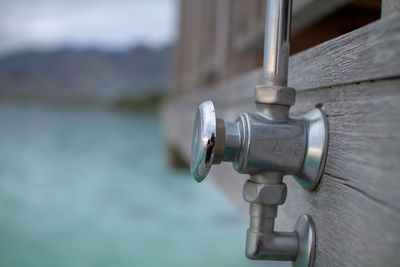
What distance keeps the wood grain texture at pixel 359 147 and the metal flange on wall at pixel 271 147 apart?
0.02 meters

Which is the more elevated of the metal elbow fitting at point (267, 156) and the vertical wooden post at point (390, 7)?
the vertical wooden post at point (390, 7)

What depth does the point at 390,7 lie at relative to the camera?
1.36ft

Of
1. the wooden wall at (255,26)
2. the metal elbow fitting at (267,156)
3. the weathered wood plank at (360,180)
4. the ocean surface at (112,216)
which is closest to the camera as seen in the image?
the weathered wood plank at (360,180)

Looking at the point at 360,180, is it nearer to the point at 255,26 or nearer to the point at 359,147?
the point at 359,147

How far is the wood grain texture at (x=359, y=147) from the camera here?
35 centimetres

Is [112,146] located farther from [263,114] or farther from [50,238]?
[263,114]

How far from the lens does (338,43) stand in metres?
0.48

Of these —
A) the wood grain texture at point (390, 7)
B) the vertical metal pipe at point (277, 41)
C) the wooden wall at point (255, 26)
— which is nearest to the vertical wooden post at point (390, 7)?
the wood grain texture at point (390, 7)

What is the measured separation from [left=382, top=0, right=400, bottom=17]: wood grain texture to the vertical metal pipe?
0.37 ft

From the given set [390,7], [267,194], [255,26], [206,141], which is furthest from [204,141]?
[255,26]

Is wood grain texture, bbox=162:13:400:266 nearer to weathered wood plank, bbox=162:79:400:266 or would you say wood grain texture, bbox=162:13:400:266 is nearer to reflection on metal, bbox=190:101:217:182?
weathered wood plank, bbox=162:79:400:266

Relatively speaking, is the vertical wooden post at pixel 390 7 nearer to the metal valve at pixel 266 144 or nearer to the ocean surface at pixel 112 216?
the metal valve at pixel 266 144

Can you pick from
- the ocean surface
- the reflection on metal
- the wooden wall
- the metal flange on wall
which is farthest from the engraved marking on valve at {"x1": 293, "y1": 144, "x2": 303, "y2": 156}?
the ocean surface

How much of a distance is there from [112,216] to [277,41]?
3280mm
